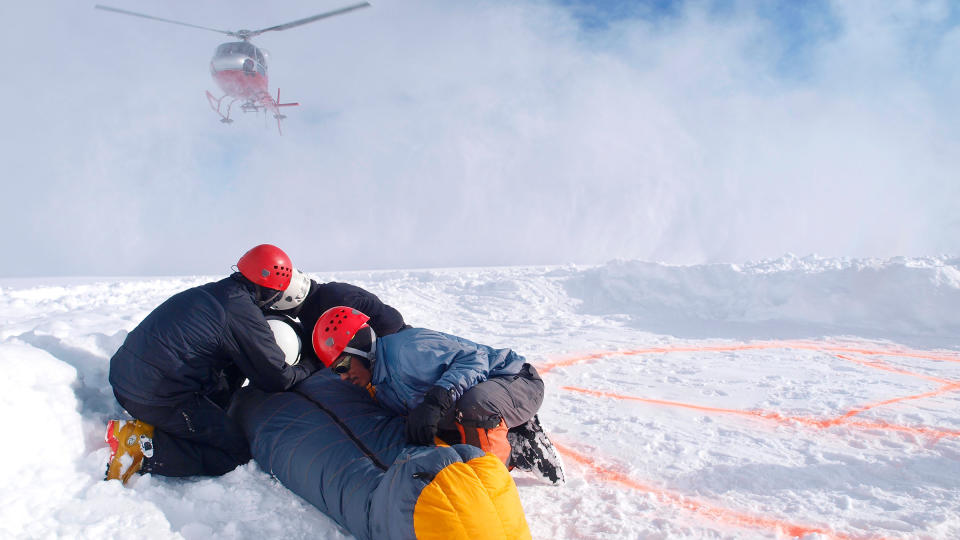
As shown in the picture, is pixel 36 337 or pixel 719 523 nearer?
pixel 719 523

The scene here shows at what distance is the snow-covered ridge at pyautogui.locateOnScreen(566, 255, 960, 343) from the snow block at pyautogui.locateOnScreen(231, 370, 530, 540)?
23.0 ft

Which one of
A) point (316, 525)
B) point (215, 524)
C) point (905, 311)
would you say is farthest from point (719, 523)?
point (905, 311)

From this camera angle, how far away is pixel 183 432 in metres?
2.96

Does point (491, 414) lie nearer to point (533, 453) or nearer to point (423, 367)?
point (423, 367)

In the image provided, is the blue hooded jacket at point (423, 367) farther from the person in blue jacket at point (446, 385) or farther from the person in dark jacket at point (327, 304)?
the person in dark jacket at point (327, 304)

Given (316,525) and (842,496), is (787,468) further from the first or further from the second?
(316,525)

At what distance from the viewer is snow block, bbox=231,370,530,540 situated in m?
1.98

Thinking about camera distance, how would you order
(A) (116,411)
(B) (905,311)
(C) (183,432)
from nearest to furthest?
(C) (183,432), (A) (116,411), (B) (905,311)

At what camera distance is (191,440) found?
3.01 meters

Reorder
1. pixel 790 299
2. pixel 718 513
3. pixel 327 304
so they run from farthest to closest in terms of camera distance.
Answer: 1. pixel 790 299
2. pixel 327 304
3. pixel 718 513

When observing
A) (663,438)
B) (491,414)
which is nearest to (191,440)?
(491,414)

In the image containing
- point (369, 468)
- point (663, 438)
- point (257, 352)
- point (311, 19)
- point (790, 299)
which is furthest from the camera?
point (311, 19)

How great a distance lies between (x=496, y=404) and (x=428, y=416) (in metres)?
0.39

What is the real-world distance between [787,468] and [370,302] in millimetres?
3258
